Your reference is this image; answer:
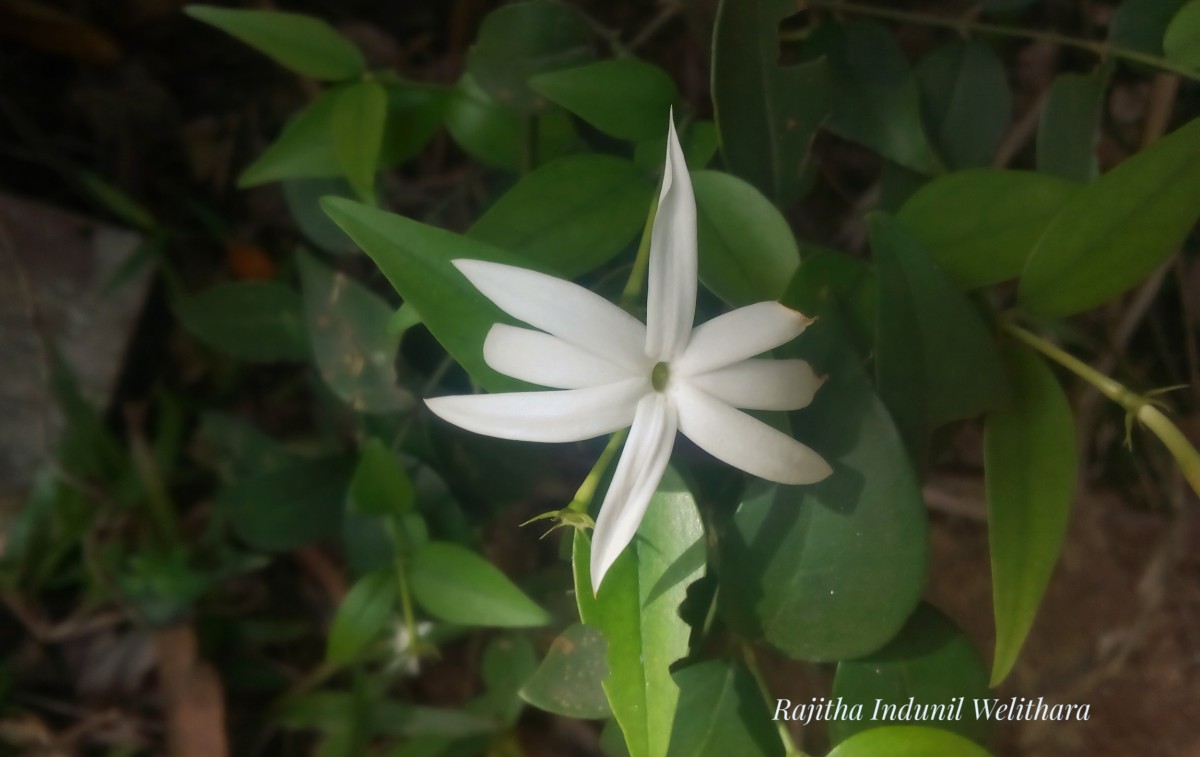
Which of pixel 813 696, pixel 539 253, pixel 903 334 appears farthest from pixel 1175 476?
pixel 539 253

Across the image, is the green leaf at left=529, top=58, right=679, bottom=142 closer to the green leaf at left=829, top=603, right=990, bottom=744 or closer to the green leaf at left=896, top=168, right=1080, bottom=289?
the green leaf at left=896, top=168, right=1080, bottom=289

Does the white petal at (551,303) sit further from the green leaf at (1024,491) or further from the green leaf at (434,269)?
the green leaf at (1024,491)

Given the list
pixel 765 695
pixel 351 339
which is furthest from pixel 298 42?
pixel 765 695

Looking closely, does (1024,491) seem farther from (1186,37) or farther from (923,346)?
(1186,37)

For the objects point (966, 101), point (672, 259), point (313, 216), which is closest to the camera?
point (672, 259)

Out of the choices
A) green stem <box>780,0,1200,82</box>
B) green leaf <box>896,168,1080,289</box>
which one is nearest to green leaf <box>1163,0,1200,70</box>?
green stem <box>780,0,1200,82</box>
